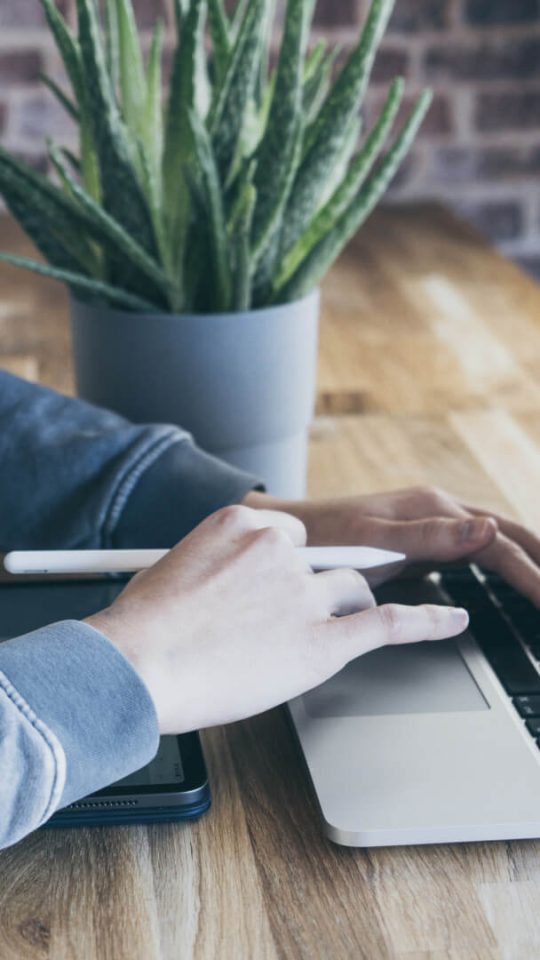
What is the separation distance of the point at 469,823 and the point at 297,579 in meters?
0.16

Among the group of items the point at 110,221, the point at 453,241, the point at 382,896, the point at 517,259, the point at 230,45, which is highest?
the point at 230,45

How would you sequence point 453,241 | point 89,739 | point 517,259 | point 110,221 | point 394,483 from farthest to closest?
1. point 517,259
2. point 453,241
3. point 394,483
4. point 110,221
5. point 89,739

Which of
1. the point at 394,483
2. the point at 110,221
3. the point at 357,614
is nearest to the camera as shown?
the point at 357,614

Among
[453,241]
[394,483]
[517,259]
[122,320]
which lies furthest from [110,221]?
[517,259]

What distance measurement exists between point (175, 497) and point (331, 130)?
31cm

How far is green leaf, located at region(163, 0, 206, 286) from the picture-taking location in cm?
92

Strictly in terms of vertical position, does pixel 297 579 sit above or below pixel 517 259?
above

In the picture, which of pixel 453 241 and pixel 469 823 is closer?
pixel 469 823

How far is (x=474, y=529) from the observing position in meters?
0.78

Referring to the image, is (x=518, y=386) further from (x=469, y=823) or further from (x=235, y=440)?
(x=469, y=823)

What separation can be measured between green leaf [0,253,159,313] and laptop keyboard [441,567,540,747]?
12.5 inches

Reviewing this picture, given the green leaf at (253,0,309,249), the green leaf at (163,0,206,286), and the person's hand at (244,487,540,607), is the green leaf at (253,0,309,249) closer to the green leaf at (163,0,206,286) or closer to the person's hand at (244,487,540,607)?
the green leaf at (163,0,206,286)

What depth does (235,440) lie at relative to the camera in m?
0.96

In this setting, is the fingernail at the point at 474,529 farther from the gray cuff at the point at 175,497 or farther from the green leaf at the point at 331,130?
the green leaf at the point at 331,130
